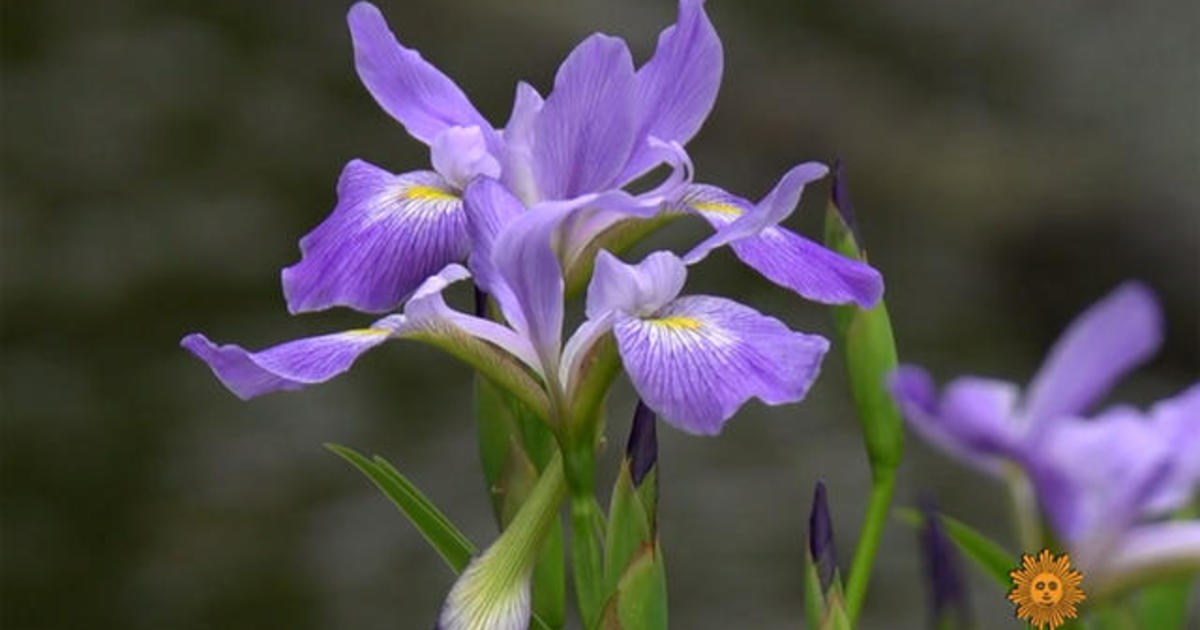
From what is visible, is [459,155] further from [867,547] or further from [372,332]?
[867,547]

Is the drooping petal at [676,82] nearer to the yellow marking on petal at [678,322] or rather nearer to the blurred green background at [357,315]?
the yellow marking on petal at [678,322]

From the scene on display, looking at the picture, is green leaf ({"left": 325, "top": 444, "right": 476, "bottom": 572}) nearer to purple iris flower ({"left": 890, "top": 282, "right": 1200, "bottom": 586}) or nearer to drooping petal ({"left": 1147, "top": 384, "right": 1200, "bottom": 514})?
purple iris flower ({"left": 890, "top": 282, "right": 1200, "bottom": 586})

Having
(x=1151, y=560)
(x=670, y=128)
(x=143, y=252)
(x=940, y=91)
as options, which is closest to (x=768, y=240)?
(x=670, y=128)

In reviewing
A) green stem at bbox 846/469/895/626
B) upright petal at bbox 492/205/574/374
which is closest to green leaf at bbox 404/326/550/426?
upright petal at bbox 492/205/574/374

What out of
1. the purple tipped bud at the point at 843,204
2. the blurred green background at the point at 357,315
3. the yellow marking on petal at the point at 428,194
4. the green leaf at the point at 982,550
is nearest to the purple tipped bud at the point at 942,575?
the green leaf at the point at 982,550

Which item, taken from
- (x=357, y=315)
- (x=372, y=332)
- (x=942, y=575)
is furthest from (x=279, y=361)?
(x=357, y=315)

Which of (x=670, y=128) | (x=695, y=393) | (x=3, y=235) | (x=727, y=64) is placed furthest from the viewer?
(x=727, y=64)

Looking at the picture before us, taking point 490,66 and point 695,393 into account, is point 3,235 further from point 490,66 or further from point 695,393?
point 695,393
